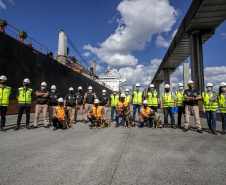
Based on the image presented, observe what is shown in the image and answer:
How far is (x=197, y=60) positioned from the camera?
12.9 m

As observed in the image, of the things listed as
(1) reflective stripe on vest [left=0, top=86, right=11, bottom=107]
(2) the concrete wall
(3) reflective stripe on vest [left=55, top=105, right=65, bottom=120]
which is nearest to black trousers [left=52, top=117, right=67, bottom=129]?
(3) reflective stripe on vest [left=55, top=105, right=65, bottom=120]

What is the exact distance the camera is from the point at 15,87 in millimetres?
10047

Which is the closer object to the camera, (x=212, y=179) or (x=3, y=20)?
(x=212, y=179)

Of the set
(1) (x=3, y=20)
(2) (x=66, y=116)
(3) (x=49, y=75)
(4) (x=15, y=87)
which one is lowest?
(2) (x=66, y=116)

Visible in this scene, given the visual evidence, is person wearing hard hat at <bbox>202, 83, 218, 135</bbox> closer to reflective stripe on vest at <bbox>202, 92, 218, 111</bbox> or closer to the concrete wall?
reflective stripe on vest at <bbox>202, 92, 218, 111</bbox>

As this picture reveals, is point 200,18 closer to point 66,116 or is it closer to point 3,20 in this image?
point 66,116

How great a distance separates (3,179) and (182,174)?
2364 mm

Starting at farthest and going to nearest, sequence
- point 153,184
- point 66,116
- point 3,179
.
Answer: point 66,116
point 3,179
point 153,184

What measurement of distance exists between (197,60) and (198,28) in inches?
104

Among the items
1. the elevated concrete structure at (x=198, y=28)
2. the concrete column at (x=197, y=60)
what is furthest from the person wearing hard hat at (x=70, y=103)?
the concrete column at (x=197, y=60)

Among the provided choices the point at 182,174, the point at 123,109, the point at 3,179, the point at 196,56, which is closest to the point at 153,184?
the point at 182,174

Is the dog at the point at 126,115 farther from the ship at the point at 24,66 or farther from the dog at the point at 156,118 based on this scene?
the ship at the point at 24,66

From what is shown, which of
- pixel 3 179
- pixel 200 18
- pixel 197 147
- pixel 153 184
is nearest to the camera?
pixel 153 184

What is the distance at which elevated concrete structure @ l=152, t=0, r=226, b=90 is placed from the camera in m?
9.52
